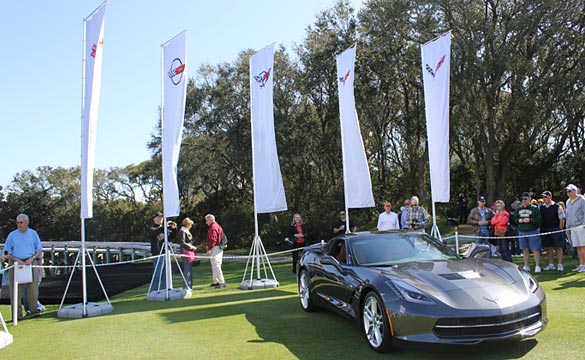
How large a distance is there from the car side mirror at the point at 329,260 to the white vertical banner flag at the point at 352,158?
451cm

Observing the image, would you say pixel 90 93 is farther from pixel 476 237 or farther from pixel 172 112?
pixel 476 237

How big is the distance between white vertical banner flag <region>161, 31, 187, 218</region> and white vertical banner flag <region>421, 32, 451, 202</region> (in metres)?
5.49

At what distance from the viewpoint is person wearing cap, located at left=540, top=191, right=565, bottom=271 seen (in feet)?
34.0

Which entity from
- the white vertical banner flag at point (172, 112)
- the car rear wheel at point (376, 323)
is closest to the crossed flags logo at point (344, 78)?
the white vertical banner flag at point (172, 112)

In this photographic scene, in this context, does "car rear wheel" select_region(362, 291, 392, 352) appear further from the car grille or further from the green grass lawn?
the car grille

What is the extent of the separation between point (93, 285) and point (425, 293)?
1073 centimetres

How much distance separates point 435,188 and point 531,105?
11750mm

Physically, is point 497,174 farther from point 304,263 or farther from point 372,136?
point 304,263

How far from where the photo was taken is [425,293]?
4.92 m

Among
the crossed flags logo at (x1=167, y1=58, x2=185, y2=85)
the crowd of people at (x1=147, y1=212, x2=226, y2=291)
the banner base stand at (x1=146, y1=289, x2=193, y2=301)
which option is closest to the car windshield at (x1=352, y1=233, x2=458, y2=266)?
the banner base stand at (x1=146, y1=289, x2=193, y2=301)

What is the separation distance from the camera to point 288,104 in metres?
29.1

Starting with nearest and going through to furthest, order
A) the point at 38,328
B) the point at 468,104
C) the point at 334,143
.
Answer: the point at 38,328, the point at 468,104, the point at 334,143

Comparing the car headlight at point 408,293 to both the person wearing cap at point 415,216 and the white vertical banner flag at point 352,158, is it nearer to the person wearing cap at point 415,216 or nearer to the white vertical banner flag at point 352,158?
the white vertical banner flag at point 352,158

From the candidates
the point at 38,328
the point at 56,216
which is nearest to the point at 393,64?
the point at 38,328
